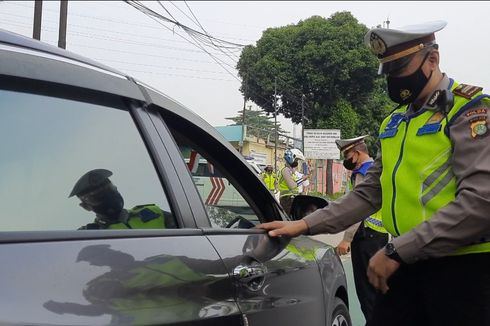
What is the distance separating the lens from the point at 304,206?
291 cm

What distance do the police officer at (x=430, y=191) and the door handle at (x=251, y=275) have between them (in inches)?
16.3

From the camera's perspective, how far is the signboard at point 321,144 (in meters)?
25.6

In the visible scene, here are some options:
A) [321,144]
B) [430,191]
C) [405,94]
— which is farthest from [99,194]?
[321,144]

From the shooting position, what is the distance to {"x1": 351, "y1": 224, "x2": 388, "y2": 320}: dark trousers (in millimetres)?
4547

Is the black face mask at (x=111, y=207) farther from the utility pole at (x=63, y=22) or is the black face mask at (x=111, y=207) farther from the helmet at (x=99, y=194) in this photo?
the utility pole at (x=63, y=22)

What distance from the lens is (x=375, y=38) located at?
2207 mm

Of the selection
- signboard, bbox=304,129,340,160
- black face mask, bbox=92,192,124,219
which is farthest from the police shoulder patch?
signboard, bbox=304,129,340,160

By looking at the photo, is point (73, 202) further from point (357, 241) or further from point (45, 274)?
point (357, 241)

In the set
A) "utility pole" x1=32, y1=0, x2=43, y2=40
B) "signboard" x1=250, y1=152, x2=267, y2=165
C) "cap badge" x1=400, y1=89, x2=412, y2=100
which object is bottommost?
"signboard" x1=250, y1=152, x2=267, y2=165

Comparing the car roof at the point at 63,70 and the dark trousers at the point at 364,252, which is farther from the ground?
the car roof at the point at 63,70

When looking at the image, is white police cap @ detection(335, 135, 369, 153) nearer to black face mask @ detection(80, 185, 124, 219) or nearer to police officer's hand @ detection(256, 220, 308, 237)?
police officer's hand @ detection(256, 220, 308, 237)

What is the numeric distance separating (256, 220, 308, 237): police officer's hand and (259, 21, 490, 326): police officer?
44 centimetres

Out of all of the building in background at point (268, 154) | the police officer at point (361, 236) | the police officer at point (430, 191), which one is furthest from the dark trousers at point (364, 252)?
the building in background at point (268, 154)

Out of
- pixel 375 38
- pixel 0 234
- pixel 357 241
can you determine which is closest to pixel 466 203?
pixel 375 38
